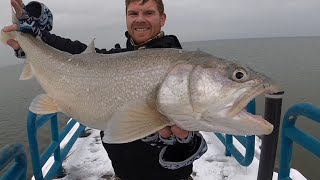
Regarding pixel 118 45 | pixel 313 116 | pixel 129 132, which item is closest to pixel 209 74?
pixel 129 132

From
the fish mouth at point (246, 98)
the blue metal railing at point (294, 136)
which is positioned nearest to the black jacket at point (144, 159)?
the fish mouth at point (246, 98)

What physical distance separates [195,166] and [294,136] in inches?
84.3

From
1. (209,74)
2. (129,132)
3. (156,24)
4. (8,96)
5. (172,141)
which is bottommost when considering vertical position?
(8,96)

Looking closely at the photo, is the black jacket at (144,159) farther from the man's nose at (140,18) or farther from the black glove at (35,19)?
the black glove at (35,19)

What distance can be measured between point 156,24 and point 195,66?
3.21ft

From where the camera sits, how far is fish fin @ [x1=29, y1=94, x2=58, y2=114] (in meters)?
3.30

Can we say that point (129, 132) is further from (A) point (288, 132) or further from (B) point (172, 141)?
(A) point (288, 132)

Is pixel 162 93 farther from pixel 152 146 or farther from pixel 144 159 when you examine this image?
pixel 144 159

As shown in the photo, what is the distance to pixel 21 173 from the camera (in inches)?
104

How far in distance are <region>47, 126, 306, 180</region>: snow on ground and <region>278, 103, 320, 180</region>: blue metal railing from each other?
2.59ft

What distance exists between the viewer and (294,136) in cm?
337

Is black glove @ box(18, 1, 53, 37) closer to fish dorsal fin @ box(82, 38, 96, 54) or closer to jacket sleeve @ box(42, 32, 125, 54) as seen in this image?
jacket sleeve @ box(42, 32, 125, 54)

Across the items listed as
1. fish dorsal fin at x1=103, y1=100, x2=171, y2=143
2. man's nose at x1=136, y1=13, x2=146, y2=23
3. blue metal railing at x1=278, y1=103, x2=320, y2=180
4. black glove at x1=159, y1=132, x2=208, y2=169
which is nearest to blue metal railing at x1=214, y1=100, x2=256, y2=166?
blue metal railing at x1=278, y1=103, x2=320, y2=180

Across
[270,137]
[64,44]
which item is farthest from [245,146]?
[64,44]
